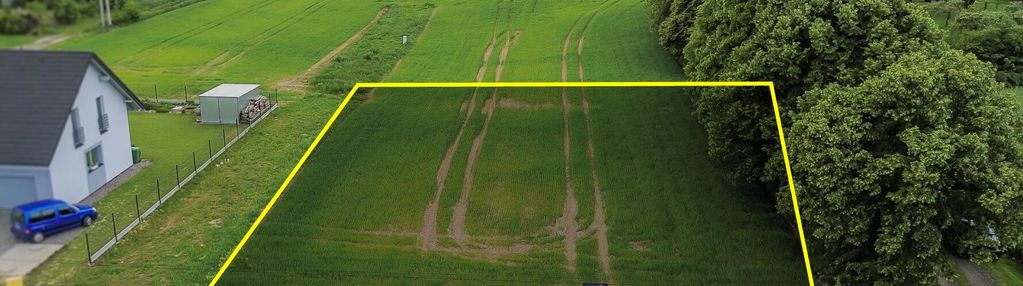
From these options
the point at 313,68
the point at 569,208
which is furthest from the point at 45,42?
the point at 313,68

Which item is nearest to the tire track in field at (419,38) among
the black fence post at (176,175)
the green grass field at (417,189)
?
the green grass field at (417,189)

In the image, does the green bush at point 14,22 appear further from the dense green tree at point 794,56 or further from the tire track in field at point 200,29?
the dense green tree at point 794,56

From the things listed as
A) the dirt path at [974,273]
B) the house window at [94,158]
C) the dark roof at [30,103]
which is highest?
the dark roof at [30,103]

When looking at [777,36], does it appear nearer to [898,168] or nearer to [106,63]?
[898,168]

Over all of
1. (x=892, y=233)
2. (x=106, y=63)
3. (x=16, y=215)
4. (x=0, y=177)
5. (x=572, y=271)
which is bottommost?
(x=572, y=271)

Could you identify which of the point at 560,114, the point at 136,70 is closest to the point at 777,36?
the point at 560,114

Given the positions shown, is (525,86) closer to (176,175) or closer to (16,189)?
(176,175)
